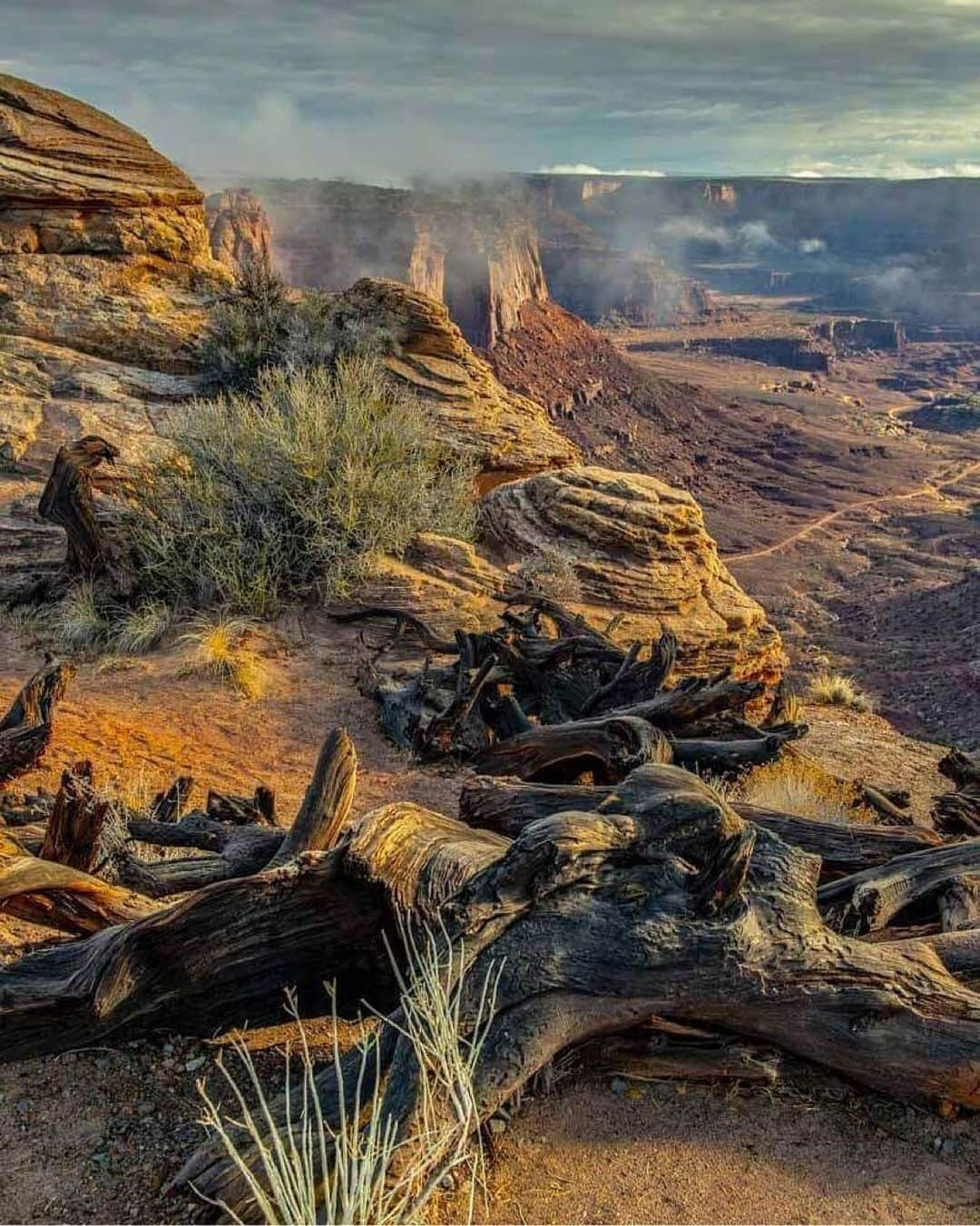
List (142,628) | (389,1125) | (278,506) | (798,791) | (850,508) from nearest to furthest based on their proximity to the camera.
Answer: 1. (389,1125)
2. (798,791)
3. (142,628)
4. (278,506)
5. (850,508)

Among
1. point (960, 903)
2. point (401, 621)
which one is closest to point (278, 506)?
point (401, 621)

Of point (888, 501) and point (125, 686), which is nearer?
point (125, 686)

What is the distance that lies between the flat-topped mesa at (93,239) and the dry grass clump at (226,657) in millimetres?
5645

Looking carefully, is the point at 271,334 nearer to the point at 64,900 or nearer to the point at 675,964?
the point at 64,900

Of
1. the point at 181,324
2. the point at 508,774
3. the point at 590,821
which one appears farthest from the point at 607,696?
the point at 181,324

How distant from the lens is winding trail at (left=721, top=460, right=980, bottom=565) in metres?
46.7

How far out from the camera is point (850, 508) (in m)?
56.5

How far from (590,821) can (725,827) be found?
0.48m

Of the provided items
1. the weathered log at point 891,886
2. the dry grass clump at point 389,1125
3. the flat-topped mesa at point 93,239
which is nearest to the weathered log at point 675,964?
the dry grass clump at point 389,1125

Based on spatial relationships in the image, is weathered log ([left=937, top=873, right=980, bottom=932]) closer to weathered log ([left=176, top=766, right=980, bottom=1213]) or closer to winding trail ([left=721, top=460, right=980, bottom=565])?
weathered log ([left=176, top=766, right=980, bottom=1213])

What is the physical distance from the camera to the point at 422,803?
663 centimetres

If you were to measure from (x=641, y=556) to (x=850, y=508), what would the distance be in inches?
1938

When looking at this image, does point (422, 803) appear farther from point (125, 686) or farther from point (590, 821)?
point (590, 821)

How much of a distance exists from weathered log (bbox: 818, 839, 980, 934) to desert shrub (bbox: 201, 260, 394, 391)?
10377mm
